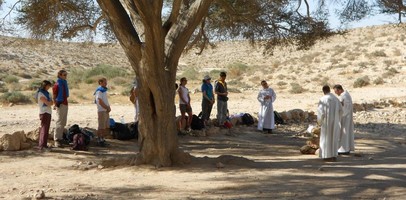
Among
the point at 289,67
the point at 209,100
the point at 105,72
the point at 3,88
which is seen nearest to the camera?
the point at 209,100

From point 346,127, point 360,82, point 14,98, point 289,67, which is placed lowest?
point 346,127

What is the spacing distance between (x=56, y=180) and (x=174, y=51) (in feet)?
9.17

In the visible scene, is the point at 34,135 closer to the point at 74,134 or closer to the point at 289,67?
the point at 74,134

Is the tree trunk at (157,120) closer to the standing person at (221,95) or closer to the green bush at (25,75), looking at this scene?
the standing person at (221,95)

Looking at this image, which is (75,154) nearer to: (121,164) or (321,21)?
(121,164)

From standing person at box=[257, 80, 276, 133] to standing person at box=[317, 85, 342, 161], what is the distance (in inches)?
182

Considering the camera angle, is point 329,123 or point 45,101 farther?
point 45,101

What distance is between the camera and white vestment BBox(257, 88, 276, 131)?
14828mm

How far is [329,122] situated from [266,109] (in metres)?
4.69

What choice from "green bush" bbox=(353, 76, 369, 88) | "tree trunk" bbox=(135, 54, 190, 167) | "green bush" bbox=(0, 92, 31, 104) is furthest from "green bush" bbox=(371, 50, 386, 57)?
"tree trunk" bbox=(135, 54, 190, 167)

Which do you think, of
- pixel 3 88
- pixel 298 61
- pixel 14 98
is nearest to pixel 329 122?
pixel 14 98

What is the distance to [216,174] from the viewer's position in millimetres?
8320

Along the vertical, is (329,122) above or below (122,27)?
below

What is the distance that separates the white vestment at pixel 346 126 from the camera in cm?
1104
